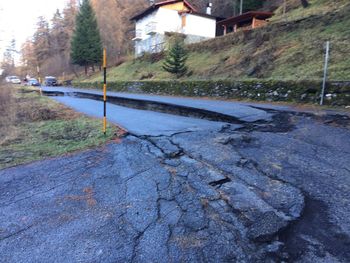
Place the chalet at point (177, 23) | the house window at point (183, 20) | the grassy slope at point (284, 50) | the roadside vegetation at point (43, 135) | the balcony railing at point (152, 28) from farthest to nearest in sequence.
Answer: the house window at point (183, 20) < the balcony railing at point (152, 28) < the chalet at point (177, 23) < the grassy slope at point (284, 50) < the roadside vegetation at point (43, 135)

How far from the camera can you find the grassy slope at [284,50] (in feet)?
45.3

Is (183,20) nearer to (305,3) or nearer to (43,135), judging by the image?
(305,3)

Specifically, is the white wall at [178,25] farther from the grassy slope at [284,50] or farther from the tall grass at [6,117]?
the tall grass at [6,117]

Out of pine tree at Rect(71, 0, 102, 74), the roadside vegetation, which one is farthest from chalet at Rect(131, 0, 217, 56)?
the roadside vegetation

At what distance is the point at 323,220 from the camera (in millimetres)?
3197

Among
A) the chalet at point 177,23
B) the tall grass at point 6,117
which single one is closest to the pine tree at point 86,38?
the chalet at point 177,23

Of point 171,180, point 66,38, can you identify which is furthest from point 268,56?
point 66,38

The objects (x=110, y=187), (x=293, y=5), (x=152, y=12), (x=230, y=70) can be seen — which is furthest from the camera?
(x=152, y=12)

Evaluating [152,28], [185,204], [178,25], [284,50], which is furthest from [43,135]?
[178,25]

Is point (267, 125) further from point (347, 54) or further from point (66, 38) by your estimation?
point (66, 38)

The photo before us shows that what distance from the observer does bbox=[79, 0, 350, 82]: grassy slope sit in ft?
45.3

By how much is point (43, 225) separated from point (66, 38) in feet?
234

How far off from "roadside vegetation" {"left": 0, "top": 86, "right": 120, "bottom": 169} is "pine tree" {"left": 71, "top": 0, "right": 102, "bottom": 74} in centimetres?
3417

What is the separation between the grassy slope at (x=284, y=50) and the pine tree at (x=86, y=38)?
2054cm
